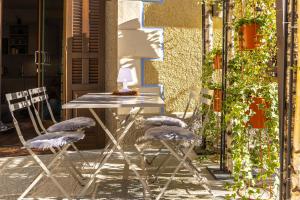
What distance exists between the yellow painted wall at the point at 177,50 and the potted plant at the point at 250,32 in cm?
219

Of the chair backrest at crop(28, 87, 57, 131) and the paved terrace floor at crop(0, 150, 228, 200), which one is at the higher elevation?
the chair backrest at crop(28, 87, 57, 131)

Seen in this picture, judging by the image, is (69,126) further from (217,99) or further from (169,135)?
(217,99)

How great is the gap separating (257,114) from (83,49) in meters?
3.11

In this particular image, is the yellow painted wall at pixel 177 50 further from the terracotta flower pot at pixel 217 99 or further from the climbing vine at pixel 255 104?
the climbing vine at pixel 255 104

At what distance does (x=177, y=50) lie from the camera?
233 inches

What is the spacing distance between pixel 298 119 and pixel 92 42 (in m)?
3.99

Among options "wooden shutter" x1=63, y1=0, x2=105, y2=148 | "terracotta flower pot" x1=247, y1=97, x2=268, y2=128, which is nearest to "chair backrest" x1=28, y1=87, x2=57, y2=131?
"wooden shutter" x1=63, y1=0, x2=105, y2=148

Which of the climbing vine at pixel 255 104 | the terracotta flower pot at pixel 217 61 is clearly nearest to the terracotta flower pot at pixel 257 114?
the climbing vine at pixel 255 104

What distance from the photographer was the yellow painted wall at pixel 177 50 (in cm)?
585

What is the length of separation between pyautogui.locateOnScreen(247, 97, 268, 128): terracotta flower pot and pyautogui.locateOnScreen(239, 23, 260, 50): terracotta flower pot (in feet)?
2.13

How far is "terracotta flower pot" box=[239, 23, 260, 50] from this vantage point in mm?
3652

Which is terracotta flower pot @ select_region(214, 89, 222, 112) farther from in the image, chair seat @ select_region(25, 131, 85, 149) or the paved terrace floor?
chair seat @ select_region(25, 131, 85, 149)

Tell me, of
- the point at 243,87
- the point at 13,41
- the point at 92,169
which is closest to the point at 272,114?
the point at 243,87

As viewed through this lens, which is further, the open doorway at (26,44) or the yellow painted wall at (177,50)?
the open doorway at (26,44)
